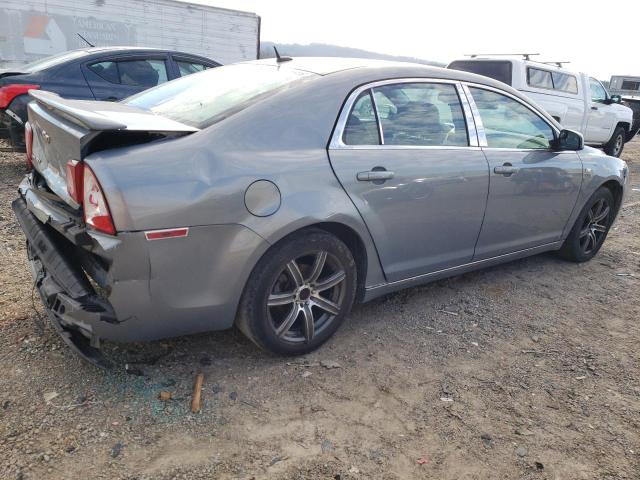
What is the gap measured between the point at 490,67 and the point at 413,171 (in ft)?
24.0

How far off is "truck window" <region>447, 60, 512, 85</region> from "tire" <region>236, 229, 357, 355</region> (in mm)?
7465

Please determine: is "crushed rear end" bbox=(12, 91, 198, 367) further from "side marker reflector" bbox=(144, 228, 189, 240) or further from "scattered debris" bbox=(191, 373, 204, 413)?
"scattered debris" bbox=(191, 373, 204, 413)

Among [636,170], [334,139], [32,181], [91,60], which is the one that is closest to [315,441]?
[334,139]

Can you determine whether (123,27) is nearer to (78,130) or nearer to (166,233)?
(78,130)

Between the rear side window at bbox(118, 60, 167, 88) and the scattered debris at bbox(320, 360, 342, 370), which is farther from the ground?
the rear side window at bbox(118, 60, 167, 88)

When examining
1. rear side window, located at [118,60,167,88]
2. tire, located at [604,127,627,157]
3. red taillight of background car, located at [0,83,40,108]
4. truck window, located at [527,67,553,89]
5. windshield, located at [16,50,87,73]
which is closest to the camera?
red taillight of background car, located at [0,83,40,108]

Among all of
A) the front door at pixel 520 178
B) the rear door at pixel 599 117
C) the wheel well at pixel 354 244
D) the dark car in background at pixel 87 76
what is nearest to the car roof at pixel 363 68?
the front door at pixel 520 178

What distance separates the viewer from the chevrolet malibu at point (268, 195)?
2256 mm

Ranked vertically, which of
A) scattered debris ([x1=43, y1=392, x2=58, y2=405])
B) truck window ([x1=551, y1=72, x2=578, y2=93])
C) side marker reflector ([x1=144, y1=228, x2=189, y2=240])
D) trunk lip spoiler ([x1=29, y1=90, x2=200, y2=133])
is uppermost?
truck window ([x1=551, y1=72, x2=578, y2=93])

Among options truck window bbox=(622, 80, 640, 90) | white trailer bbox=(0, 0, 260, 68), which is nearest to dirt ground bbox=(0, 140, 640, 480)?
white trailer bbox=(0, 0, 260, 68)

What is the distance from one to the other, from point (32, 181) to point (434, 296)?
2.76m

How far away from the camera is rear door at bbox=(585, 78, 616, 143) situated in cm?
1097

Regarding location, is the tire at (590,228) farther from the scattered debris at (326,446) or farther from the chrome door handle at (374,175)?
the scattered debris at (326,446)

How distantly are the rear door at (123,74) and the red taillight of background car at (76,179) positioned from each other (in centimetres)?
465
